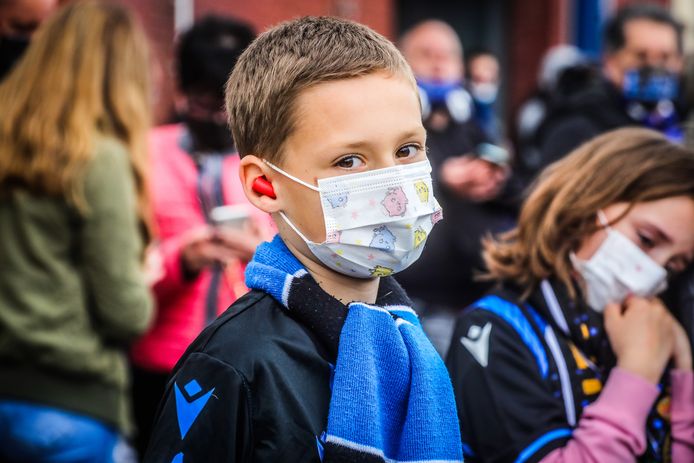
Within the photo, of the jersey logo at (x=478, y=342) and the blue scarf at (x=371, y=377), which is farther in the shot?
the jersey logo at (x=478, y=342)

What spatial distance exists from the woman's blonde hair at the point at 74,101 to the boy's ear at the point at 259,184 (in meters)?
1.50

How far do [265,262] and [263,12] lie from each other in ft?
19.5

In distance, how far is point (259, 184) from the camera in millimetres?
1871

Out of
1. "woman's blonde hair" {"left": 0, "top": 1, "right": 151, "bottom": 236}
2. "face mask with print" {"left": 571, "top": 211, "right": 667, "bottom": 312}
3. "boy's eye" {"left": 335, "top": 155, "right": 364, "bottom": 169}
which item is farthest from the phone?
"boy's eye" {"left": 335, "top": 155, "right": 364, "bottom": 169}

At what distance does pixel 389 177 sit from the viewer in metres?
1.82

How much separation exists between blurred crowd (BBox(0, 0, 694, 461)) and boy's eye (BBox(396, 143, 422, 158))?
1242 mm

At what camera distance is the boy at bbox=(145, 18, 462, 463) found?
168 cm

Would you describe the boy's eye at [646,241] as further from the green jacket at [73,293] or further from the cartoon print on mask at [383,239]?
the green jacket at [73,293]

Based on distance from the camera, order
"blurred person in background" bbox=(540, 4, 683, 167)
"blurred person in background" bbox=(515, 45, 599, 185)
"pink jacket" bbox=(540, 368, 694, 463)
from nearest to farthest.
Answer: "pink jacket" bbox=(540, 368, 694, 463) < "blurred person in background" bbox=(540, 4, 683, 167) < "blurred person in background" bbox=(515, 45, 599, 185)

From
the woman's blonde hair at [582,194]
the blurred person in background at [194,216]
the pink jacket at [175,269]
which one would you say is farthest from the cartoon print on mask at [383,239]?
the pink jacket at [175,269]

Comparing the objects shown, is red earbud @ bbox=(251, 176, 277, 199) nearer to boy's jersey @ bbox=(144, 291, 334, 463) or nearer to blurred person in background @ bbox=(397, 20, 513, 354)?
boy's jersey @ bbox=(144, 291, 334, 463)

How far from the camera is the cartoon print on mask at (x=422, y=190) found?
1.87m

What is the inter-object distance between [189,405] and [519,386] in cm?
100

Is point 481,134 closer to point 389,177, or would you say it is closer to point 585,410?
point 585,410
